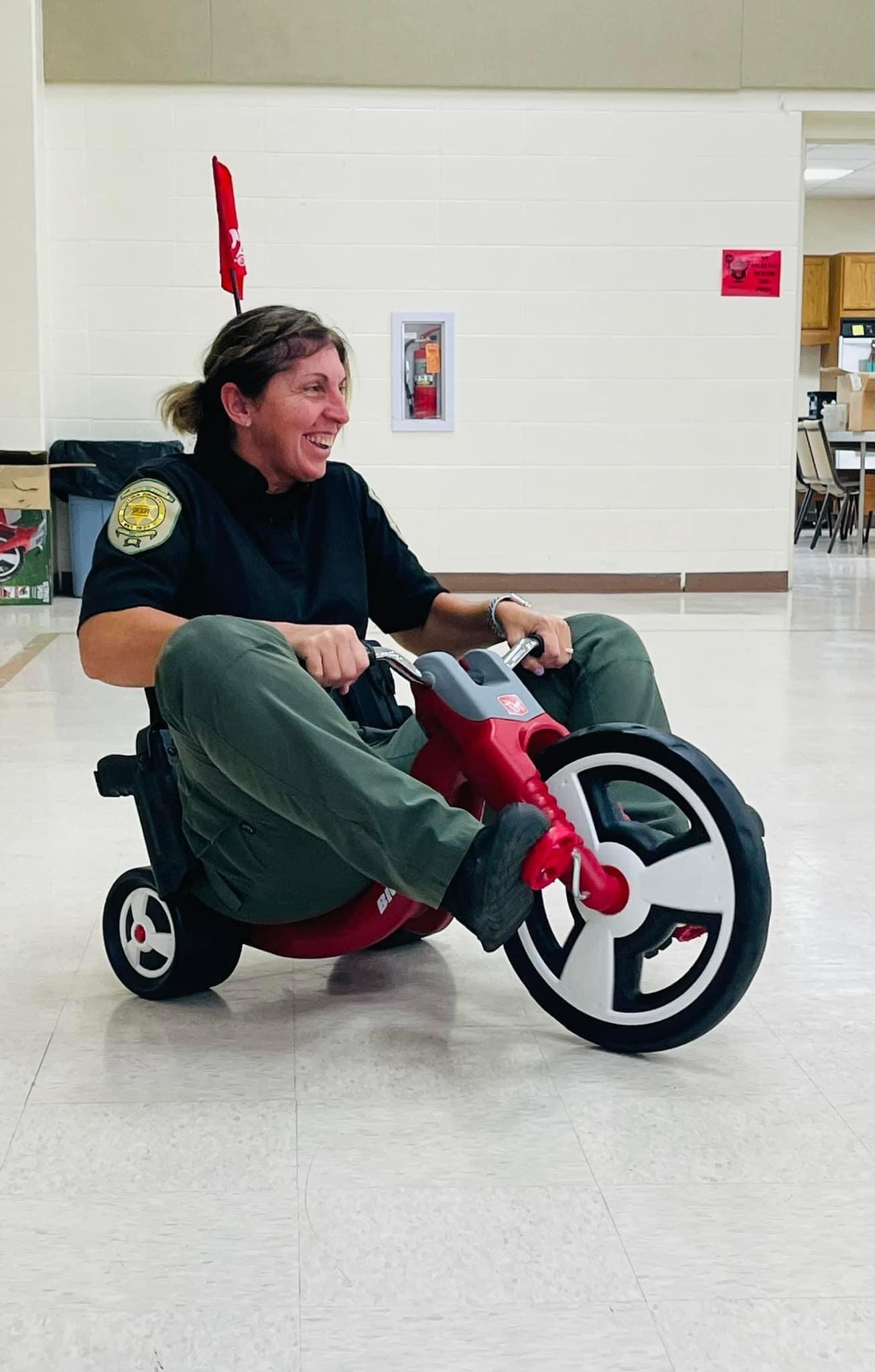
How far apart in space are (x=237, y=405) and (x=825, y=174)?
1188cm

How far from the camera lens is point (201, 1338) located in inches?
48.7

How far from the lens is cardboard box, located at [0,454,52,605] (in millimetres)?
7008

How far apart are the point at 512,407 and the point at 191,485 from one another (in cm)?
598

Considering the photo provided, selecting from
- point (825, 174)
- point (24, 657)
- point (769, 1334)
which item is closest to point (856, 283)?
point (825, 174)

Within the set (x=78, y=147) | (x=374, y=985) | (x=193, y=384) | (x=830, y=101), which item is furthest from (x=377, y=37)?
(x=374, y=985)

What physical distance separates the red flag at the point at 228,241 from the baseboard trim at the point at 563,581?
519 centimetres

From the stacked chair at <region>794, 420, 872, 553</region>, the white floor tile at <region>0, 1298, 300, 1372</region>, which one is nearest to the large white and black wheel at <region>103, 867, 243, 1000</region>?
the white floor tile at <region>0, 1298, 300, 1372</region>

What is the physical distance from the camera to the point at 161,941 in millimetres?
2021

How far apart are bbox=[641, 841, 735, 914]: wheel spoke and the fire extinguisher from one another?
6.32 m

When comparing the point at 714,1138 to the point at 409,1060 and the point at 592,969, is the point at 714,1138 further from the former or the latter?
the point at 409,1060

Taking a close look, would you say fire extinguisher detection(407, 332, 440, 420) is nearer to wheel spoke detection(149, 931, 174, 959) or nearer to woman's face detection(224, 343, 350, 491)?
woman's face detection(224, 343, 350, 491)

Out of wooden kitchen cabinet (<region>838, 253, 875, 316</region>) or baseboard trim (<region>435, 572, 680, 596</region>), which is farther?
wooden kitchen cabinet (<region>838, 253, 875, 316</region>)

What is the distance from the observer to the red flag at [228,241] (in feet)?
8.43

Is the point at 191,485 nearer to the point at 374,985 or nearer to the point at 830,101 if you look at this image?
the point at 374,985
